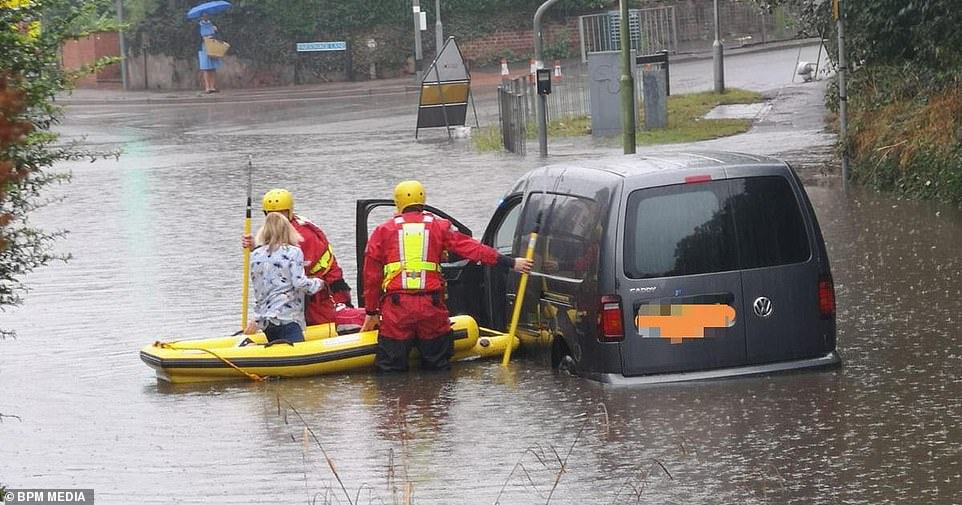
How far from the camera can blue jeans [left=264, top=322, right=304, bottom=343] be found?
11.3m

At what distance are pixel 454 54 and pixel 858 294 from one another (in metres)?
19.2

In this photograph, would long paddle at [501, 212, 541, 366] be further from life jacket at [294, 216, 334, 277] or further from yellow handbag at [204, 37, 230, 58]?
yellow handbag at [204, 37, 230, 58]

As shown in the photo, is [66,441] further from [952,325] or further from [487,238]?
[952,325]

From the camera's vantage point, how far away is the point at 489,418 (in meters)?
9.51

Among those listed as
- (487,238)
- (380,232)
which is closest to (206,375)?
(380,232)

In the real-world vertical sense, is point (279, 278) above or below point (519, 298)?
above

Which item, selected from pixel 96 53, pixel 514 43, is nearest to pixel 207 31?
pixel 96 53

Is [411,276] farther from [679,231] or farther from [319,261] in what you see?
[679,231]

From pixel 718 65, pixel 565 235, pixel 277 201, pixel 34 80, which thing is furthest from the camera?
pixel 718 65

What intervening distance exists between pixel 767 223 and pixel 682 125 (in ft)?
59.5

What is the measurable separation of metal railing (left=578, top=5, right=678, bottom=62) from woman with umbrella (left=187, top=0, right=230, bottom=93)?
1073 cm

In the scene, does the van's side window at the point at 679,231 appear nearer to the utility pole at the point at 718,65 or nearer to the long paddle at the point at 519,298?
the long paddle at the point at 519,298

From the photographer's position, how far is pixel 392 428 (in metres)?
9.38

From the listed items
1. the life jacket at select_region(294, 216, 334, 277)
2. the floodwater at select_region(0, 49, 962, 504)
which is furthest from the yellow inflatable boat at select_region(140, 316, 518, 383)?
the life jacket at select_region(294, 216, 334, 277)
